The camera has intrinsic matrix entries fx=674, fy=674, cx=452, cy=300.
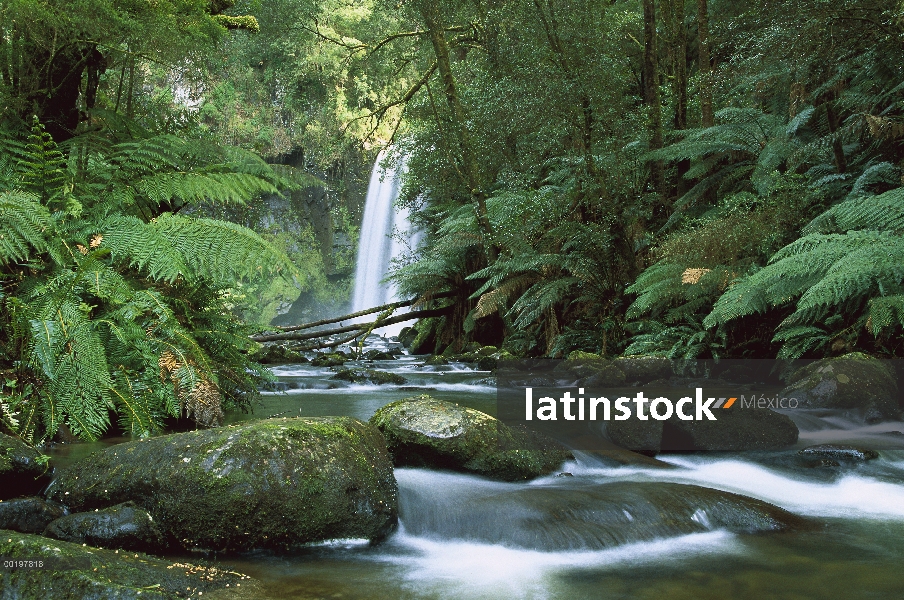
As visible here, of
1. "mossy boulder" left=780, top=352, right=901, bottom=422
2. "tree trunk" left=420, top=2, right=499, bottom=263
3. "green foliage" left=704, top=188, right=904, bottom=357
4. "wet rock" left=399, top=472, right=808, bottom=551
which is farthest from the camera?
"tree trunk" left=420, top=2, right=499, bottom=263

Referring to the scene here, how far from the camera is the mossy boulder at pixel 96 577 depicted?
200 cm

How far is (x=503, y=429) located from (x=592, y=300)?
5.29 metres

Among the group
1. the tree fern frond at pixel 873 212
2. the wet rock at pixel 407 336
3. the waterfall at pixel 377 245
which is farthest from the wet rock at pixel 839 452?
the waterfall at pixel 377 245

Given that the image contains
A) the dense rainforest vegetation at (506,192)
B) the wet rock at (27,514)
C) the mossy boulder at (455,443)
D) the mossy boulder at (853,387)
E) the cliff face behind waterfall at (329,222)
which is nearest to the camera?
the wet rock at (27,514)

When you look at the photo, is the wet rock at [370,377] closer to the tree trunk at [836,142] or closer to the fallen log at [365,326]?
the fallen log at [365,326]

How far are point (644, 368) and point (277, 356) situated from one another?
5.88 meters

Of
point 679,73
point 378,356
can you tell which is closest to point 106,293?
point 378,356

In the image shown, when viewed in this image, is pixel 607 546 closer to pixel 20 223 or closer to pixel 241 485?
pixel 241 485

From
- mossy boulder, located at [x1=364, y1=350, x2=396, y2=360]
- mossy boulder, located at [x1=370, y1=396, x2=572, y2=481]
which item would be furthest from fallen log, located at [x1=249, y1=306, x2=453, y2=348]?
mossy boulder, located at [x1=370, y1=396, x2=572, y2=481]

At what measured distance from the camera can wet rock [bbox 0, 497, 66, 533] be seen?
2574mm

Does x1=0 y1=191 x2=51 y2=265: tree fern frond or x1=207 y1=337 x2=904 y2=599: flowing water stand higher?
x1=0 y1=191 x2=51 y2=265: tree fern frond

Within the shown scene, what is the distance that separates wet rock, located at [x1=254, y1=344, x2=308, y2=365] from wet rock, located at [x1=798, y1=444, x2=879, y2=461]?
7.62 m

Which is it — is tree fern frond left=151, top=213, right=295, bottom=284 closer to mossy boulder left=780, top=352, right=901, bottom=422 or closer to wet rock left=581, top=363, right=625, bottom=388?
wet rock left=581, top=363, right=625, bottom=388

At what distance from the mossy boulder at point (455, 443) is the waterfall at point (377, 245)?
15647mm
